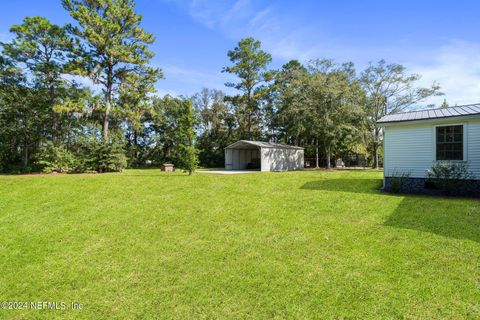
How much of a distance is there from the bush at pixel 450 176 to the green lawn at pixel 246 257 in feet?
5.01

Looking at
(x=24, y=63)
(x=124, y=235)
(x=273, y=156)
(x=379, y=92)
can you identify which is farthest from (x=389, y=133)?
(x=24, y=63)

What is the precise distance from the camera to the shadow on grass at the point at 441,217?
16.8 ft

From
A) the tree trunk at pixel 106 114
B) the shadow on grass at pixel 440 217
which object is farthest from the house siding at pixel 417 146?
the tree trunk at pixel 106 114

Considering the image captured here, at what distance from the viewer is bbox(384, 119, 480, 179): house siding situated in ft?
28.2

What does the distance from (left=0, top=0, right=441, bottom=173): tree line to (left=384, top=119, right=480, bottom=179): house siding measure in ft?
31.3

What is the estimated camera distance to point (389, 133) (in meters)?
10.1

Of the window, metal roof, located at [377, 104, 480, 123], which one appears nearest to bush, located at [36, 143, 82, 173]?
metal roof, located at [377, 104, 480, 123]

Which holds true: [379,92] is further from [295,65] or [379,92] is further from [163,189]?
[163,189]

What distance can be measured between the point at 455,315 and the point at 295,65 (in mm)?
36482

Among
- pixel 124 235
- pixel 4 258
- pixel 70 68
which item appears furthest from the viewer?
pixel 70 68

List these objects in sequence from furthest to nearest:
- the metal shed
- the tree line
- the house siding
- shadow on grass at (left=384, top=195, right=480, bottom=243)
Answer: the metal shed < the tree line < the house siding < shadow on grass at (left=384, top=195, right=480, bottom=243)

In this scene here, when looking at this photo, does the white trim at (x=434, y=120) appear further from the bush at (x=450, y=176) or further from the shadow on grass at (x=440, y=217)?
the shadow on grass at (x=440, y=217)

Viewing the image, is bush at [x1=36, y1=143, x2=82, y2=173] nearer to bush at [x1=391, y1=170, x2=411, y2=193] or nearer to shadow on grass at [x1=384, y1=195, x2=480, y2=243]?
bush at [x1=391, y1=170, x2=411, y2=193]

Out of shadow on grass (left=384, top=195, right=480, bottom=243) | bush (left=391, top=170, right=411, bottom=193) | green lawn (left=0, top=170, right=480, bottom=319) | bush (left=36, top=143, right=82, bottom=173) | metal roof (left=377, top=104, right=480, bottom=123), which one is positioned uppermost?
metal roof (left=377, top=104, right=480, bottom=123)
